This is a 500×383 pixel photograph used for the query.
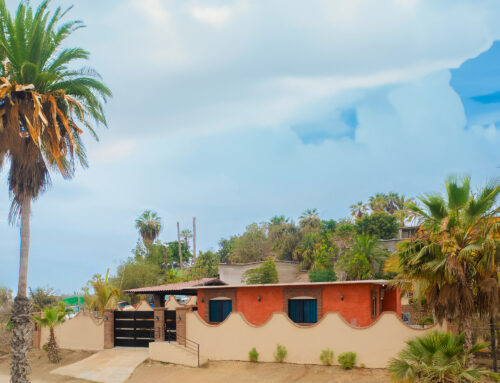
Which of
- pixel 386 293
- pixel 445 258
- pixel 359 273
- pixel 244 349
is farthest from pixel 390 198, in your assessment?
pixel 445 258

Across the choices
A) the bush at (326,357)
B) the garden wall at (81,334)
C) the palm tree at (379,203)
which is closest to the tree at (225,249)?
the palm tree at (379,203)

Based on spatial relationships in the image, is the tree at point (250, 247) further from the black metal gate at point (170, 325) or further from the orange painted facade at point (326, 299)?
the black metal gate at point (170, 325)

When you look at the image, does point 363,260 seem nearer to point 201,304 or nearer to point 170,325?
point 201,304

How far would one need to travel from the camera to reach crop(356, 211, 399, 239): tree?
62.8 m

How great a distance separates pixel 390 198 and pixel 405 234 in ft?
44.6

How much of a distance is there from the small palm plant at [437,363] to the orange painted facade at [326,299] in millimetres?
9371

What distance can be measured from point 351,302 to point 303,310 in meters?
2.66

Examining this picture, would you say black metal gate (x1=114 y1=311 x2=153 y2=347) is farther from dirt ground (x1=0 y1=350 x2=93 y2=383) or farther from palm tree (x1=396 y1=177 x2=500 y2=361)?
palm tree (x1=396 y1=177 x2=500 y2=361)

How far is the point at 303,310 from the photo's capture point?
27.6 m

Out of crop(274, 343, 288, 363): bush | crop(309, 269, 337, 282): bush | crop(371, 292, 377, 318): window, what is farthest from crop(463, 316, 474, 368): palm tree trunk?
crop(309, 269, 337, 282): bush

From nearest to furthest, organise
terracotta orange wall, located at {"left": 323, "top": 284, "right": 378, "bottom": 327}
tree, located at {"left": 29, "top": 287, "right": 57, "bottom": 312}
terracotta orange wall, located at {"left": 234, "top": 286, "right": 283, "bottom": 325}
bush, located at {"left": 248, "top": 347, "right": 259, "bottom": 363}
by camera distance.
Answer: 1. bush, located at {"left": 248, "top": 347, "right": 259, "bottom": 363}
2. terracotta orange wall, located at {"left": 323, "top": 284, "right": 378, "bottom": 327}
3. terracotta orange wall, located at {"left": 234, "top": 286, "right": 283, "bottom": 325}
4. tree, located at {"left": 29, "top": 287, "right": 57, "bottom": 312}

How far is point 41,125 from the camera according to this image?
17.6 metres

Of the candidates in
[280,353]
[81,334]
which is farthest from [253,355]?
[81,334]

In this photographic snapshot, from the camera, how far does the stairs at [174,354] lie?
25.4m
